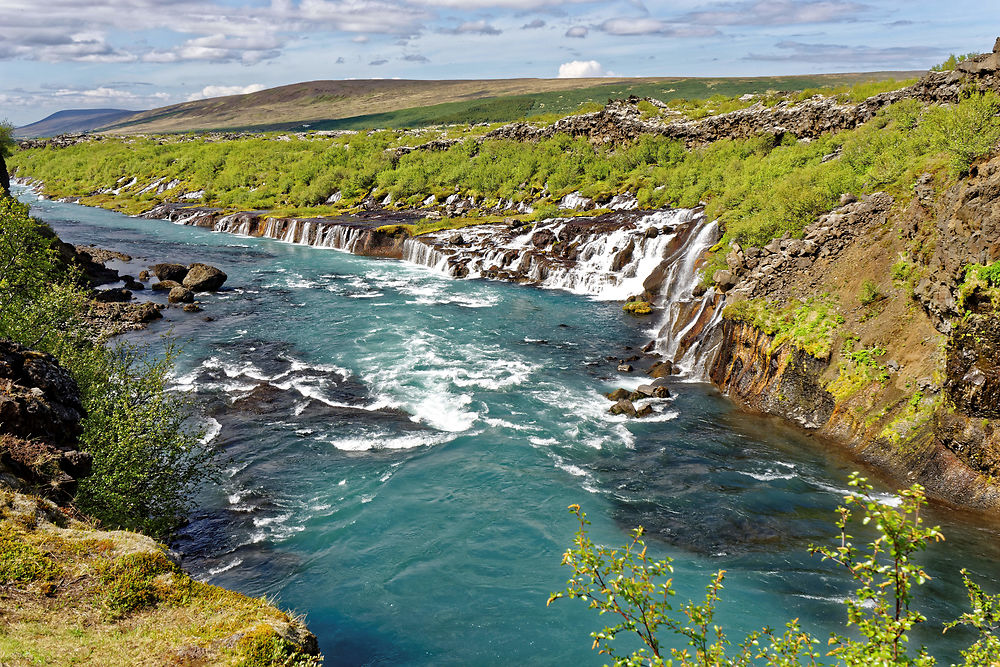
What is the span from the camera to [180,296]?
5169cm

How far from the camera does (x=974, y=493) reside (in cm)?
2172

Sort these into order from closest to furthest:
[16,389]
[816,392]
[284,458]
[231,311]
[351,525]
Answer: [16,389], [351,525], [284,458], [816,392], [231,311]

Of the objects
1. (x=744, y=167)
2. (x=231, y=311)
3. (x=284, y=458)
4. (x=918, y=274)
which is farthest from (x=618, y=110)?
(x=284, y=458)

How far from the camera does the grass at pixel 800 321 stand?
Answer: 29344mm

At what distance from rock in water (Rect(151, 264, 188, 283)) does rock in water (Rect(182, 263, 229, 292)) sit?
2691 millimetres

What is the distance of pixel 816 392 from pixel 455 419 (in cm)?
1691

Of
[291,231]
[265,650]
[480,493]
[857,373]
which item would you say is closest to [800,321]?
[857,373]

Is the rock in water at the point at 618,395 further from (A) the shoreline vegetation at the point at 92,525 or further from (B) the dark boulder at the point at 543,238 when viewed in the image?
(B) the dark boulder at the point at 543,238

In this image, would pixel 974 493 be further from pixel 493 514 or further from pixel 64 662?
pixel 64 662

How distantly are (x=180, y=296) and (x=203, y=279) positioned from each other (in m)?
4.33

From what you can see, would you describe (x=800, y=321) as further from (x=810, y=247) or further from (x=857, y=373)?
(x=810, y=247)

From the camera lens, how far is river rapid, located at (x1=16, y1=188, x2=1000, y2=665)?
715 inches

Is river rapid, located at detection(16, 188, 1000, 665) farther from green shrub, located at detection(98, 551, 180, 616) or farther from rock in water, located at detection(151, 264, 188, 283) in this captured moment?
rock in water, located at detection(151, 264, 188, 283)

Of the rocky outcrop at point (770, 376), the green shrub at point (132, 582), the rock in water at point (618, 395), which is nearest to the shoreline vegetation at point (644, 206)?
the green shrub at point (132, 582)
